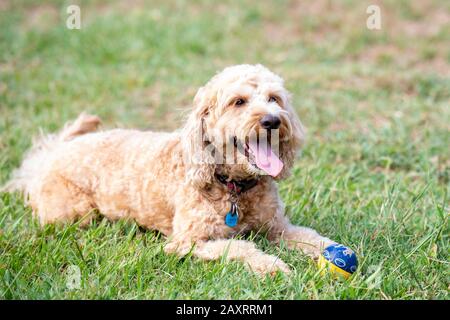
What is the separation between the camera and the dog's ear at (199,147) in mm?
4027

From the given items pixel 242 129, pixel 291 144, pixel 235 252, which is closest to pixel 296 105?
pixel 291 144

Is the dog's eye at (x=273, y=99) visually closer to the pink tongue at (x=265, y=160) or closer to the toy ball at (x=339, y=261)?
the pink tongue at (x=265, y=160)

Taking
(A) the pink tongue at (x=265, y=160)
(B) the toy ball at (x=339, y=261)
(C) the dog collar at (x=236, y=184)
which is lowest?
(B) the toy ball at (x=339, y=261)

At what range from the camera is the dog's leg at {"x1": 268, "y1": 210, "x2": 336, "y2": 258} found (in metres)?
4.01

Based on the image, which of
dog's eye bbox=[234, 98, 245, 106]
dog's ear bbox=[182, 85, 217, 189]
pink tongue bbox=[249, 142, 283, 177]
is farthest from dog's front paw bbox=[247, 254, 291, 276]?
dog's eye bbox=[234, 98, 245, 106]

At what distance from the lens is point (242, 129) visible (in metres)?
3.83

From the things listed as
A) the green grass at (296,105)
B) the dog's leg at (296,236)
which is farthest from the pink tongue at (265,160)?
the green grass at (296,105)

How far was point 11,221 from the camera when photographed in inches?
183

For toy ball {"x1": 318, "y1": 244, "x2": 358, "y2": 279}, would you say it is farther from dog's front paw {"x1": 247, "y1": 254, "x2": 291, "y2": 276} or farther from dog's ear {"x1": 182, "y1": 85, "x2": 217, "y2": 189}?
dog's ear {"x1": 182, "y1": 85, "x2": 217, "y2": 189}

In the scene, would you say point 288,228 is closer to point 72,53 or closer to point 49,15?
point 72,53

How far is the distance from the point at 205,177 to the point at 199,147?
0.65 feet

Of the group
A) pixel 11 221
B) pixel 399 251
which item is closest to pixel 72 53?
pixel 11 221

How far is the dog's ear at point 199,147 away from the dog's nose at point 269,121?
16.6 inches

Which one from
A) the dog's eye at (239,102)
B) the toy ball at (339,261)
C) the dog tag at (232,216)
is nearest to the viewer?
the toy ball at (339,261)
